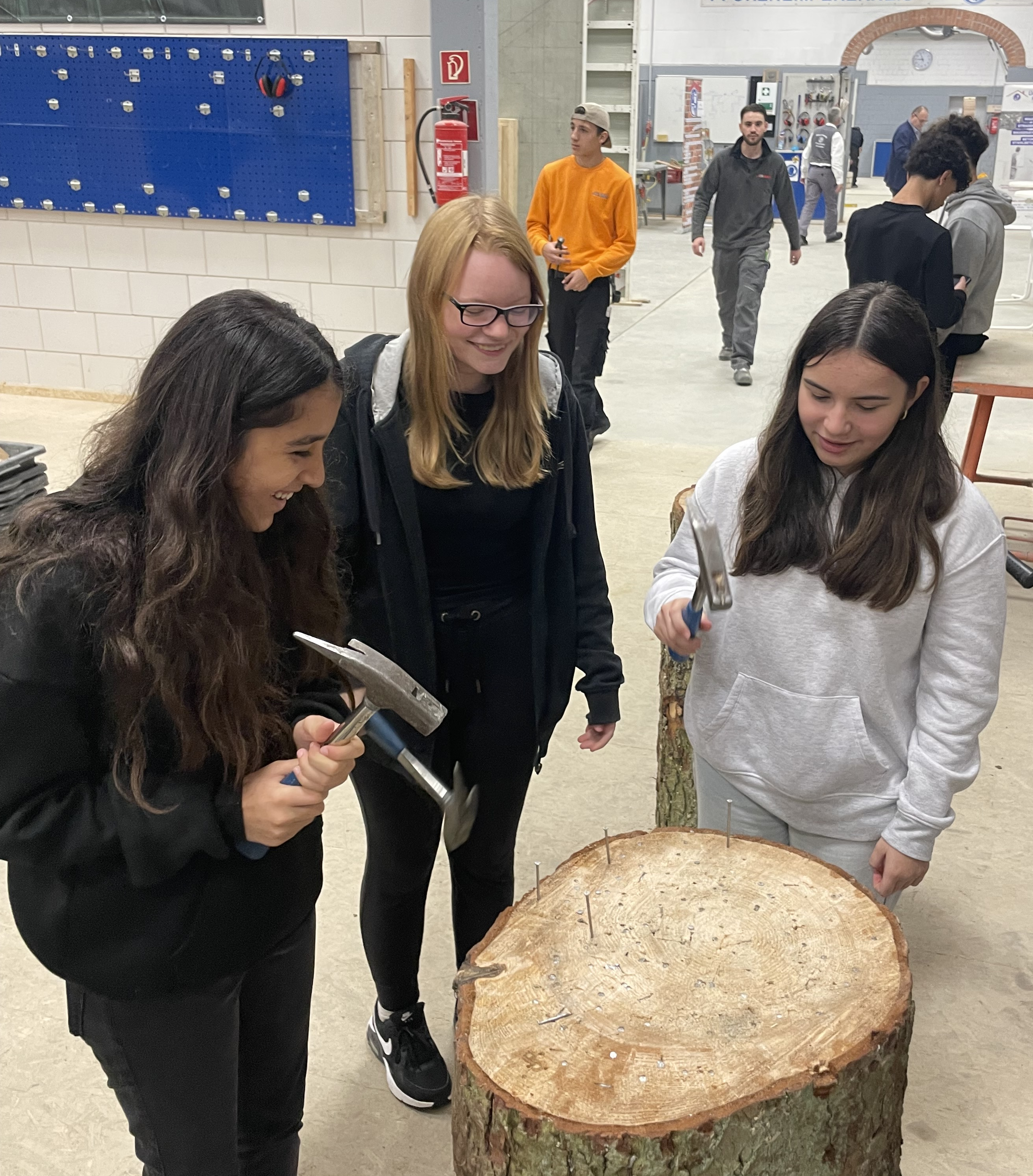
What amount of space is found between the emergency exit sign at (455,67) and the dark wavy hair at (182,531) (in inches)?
173

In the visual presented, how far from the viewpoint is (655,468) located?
584cm

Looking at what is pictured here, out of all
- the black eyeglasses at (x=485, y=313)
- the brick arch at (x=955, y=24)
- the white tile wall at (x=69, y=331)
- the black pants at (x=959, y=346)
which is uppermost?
the brick arch at (x=955, y=24)

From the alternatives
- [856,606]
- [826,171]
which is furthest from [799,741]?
[826,171]

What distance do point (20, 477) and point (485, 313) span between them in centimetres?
239

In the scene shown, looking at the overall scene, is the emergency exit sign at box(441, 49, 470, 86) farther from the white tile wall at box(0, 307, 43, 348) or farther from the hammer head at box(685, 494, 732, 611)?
the hammer head at box(685, 494, 732, 611)

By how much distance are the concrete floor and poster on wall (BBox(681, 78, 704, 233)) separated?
42.6ft

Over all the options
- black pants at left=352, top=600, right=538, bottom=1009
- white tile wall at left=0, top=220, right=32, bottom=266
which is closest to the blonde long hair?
black pants at left=352, top=600, right=538, bottom=1009

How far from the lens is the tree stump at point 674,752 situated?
8.55ft

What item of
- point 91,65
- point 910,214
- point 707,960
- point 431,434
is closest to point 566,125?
point 91,65

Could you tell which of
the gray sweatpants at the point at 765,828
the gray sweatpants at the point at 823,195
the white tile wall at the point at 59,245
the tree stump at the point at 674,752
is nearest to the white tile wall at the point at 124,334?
the white tile wall at the point at 59,245

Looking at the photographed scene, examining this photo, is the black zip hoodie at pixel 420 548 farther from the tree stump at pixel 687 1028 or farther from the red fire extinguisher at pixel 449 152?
the red fire extinguisher at pixel 449 152

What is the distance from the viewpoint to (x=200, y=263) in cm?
614

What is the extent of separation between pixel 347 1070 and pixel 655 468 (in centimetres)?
410

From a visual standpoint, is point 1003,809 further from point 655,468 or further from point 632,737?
point 655,468
